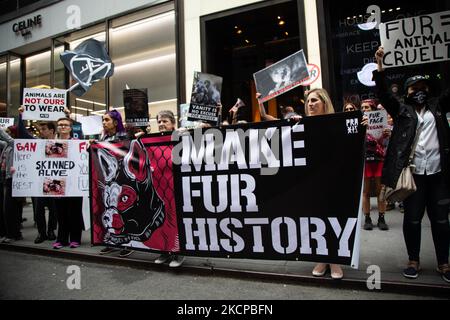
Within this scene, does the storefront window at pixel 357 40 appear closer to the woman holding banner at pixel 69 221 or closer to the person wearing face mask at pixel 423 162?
the person wearing face mask at pixel 423 162

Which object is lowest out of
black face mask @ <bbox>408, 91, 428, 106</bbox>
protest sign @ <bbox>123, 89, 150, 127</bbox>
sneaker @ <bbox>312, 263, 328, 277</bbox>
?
sneaker @ <bbox>312, 263, 328, 277</bbox>

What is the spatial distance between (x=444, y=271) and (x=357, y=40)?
693 cm

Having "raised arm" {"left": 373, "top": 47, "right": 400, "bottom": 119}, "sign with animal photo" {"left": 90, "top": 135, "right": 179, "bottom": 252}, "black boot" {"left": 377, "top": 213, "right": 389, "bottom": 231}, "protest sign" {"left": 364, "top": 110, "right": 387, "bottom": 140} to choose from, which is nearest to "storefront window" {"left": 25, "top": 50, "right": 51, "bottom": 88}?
"sign with animal photo" {"left": 90, "top": 135, "right": 179, "bottom": 252}

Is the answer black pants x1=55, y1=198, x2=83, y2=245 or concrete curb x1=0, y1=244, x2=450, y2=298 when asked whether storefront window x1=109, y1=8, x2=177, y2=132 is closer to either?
black pants x1=55, y1=198, x2=83, y2=245

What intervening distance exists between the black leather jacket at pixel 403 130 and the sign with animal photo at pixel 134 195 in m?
2.44

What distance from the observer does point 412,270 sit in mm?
3180

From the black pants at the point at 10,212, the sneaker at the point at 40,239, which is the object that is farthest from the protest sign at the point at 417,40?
the black pants at the point at 10,212

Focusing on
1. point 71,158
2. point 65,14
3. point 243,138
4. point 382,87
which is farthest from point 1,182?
point 65,14

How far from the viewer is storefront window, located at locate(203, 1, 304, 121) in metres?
9.32

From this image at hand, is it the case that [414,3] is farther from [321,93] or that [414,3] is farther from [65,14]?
[65,14]

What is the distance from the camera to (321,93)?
3531mm

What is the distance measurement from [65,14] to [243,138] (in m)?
12.1

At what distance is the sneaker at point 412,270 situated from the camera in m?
3.14

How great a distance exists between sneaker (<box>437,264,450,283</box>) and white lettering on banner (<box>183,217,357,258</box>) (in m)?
0.92
